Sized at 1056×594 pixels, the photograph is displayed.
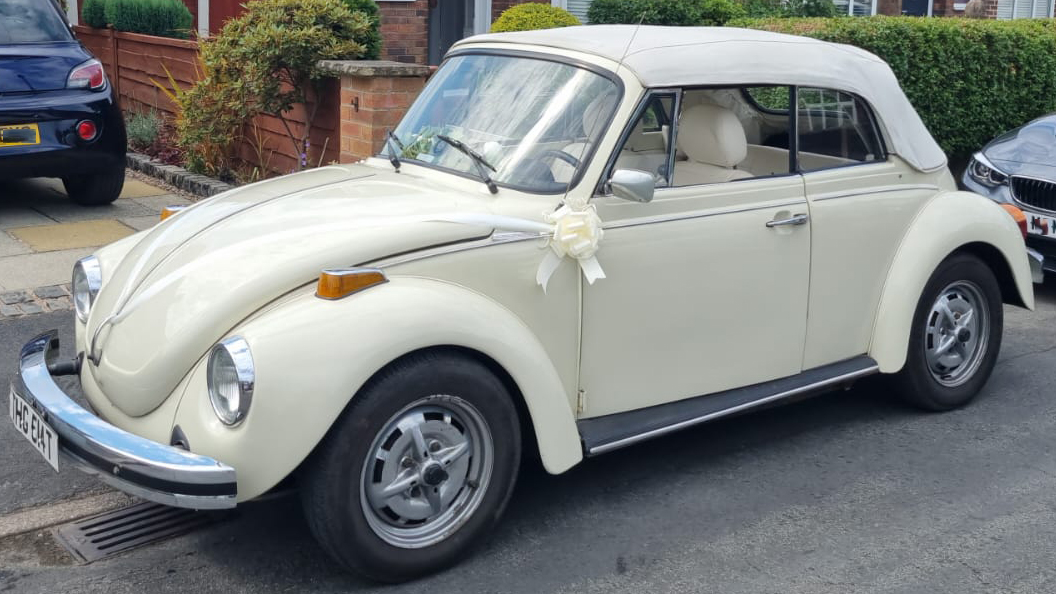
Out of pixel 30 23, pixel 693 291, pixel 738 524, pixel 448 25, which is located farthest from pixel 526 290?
pixel 448 25

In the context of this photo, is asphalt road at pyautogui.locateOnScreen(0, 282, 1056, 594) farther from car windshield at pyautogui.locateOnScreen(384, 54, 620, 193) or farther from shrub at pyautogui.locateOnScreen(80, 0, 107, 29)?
shrub at pyautogui.locateOnScreen(80, 0, 107, 29)

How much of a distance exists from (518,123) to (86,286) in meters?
1.78

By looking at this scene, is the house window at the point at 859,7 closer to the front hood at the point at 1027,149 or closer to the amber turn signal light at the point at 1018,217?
the front hood at the point at 1027,149

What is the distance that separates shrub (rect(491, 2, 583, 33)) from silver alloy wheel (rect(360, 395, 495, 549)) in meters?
8.20

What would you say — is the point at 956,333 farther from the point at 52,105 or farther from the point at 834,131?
the point at 52,105

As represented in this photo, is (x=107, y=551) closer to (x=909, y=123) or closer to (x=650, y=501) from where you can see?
(x=650, y=501)

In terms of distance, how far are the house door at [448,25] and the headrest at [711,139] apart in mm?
9480

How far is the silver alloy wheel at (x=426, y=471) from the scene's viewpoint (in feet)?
12.0

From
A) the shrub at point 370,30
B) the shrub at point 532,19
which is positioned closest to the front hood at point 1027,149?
the shrub at point 532,19

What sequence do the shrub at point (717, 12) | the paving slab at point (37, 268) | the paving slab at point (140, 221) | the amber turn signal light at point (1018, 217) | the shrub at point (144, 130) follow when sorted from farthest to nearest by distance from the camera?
the shrub at point (717, 12) < the shrub at point (144, 130) < the paving slab at point (140, 221) < the paving slab at point (37, 268) < the amber turn signal light at point (1018, 217)

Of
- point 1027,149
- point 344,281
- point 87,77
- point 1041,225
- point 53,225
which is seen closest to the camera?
point 344,281

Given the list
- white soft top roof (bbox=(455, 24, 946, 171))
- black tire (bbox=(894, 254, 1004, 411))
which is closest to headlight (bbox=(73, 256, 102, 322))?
white soft top roof (bbox=(455, 24, 946, 171))

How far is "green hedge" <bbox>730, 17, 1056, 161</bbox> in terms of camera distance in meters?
10.4

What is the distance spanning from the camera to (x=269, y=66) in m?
8.99
